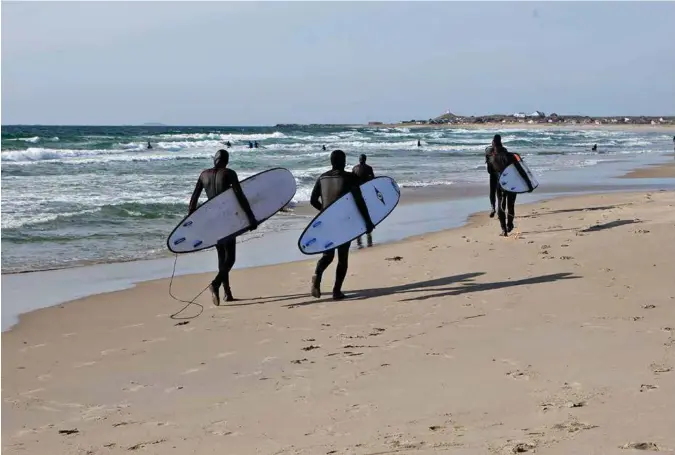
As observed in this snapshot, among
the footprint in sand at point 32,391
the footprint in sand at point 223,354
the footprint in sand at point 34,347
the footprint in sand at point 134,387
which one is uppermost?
the footprint in sand at point 223,354

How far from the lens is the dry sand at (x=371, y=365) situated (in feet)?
12.3

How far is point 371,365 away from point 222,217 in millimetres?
3166

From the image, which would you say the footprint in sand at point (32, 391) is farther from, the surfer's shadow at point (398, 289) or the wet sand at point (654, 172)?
the wet sand at point (654, 172)

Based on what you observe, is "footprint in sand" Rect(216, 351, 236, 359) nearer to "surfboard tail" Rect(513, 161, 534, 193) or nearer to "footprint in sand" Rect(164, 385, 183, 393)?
"footprint in sand" Rect(164, 385, 183, 393)

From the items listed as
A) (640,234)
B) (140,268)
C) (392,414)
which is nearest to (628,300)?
(392,414)

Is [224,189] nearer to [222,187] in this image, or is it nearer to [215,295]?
[222,187]

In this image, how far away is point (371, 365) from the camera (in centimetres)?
504

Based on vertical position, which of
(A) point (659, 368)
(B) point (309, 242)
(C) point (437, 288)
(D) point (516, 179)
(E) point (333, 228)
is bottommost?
(C) point (437, 288)

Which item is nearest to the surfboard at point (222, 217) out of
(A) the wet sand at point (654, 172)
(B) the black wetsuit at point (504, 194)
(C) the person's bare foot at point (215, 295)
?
(C) the person's bare foot at point (215, 295)

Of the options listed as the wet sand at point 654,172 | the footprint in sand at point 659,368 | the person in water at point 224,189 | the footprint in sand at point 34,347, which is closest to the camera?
the footprint in sand at point 659,368

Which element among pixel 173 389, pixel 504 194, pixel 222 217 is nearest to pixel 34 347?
pixel 173 389

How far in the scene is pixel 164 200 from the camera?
17172 millimetres

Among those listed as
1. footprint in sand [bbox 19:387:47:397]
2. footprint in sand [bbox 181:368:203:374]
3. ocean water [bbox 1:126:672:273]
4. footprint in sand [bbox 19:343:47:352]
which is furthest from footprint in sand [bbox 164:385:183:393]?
ocean water [bbox 1:126:672:273]

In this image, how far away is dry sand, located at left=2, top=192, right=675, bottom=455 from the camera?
12.3 ft
